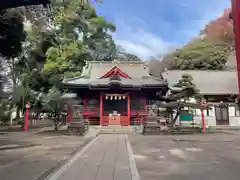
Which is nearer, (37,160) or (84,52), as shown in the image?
(37,160)

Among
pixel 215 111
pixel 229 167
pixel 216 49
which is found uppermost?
pixel 216 49

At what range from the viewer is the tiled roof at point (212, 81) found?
93.9 feet

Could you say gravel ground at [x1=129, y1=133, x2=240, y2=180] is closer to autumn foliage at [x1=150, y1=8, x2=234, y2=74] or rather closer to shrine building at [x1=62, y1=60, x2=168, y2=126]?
shrine building at [x1=62, y1=60, x2=168, y2=126]

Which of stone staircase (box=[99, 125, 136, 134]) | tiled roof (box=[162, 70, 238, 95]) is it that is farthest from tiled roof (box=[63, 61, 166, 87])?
tiled roof (box=[162, 70, 238, 95])

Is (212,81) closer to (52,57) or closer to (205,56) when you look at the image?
(205,56)

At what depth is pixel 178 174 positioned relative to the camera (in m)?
5.70

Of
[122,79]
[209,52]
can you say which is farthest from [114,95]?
[209,52]

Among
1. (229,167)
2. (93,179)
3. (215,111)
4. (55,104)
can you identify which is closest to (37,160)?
(93,179)

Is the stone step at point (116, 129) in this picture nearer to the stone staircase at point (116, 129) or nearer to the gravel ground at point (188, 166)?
the stone staircase at point (116, 129)

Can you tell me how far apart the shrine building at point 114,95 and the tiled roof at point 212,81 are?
7650 millimetres

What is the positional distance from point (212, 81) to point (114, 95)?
14.5m

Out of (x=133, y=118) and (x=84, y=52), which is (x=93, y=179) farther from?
(x=84, y=52)

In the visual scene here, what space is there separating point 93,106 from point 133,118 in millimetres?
3853

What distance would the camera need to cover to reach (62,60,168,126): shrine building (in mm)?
22266
